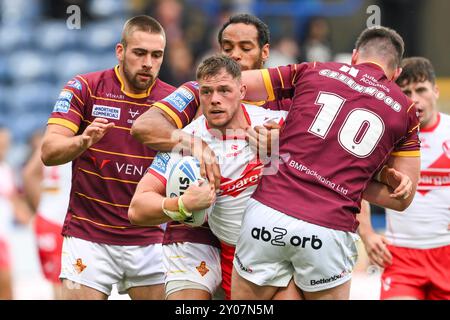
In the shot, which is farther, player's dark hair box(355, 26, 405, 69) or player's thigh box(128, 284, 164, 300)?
player's thigh box(128, 284, 164, 300)

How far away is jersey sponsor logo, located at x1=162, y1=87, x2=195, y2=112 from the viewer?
6.12 m

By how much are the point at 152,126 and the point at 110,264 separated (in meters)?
1.39

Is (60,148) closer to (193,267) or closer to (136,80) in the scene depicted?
(136,80)

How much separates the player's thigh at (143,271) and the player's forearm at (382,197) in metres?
1.84

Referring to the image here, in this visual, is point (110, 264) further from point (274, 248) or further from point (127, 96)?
point (274, 248)

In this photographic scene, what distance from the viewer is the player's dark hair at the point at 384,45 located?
5984 mm

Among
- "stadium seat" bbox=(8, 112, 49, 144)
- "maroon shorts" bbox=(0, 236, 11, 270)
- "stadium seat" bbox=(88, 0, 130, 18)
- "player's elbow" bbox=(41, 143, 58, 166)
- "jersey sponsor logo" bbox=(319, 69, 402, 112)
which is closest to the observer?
"jersey sponsor logo" bbox=(319, 69, 402, 112)

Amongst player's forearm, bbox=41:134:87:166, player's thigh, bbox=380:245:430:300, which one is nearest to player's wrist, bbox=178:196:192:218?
player's forearm, bbox=41:134:87:166

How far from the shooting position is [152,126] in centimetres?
597

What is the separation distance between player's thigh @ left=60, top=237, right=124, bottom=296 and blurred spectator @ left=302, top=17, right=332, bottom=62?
7148 millimetres

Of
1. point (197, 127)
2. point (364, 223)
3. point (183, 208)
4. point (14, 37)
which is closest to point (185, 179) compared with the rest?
point (183, 208)

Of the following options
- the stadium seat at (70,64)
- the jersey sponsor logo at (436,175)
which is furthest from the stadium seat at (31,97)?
the jersey sponsor logo at (436,175)

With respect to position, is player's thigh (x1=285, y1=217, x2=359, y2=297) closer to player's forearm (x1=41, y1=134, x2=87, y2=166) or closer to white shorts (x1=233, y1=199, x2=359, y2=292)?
white shorts (x1=233, y1=199, x2=359, y2=292)

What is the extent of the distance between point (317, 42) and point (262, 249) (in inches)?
333
